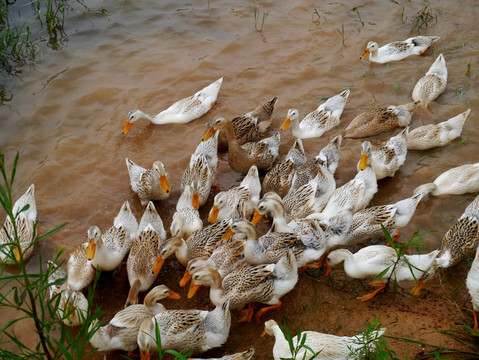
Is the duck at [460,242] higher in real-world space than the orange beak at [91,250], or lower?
lower

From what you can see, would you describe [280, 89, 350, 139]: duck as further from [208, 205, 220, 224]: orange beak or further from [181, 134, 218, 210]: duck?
[208, 205, 220, 224]: orange beak

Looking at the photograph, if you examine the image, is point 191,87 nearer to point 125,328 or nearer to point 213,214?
point 213,214

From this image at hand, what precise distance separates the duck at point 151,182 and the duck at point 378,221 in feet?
7.70

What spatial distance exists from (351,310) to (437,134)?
3.16m

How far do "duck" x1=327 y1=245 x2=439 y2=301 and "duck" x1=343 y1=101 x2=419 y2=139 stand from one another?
8.09 feet

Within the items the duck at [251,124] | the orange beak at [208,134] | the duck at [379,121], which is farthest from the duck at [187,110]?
the duck at [379,121]

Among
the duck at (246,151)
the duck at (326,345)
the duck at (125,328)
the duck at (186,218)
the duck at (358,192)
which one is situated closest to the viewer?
the duck at (326,345)

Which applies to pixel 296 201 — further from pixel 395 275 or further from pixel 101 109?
pixel 101 109

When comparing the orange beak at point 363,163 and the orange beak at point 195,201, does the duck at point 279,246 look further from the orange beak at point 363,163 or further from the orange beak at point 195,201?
the orange beak at point 363,163

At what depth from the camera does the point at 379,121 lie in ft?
22.7

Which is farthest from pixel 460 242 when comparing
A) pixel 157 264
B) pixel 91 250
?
pixel 91 250

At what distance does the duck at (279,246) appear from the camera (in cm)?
500

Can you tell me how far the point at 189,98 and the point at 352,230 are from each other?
3614 mm

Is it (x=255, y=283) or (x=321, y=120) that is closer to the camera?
(x=255, y=283)
